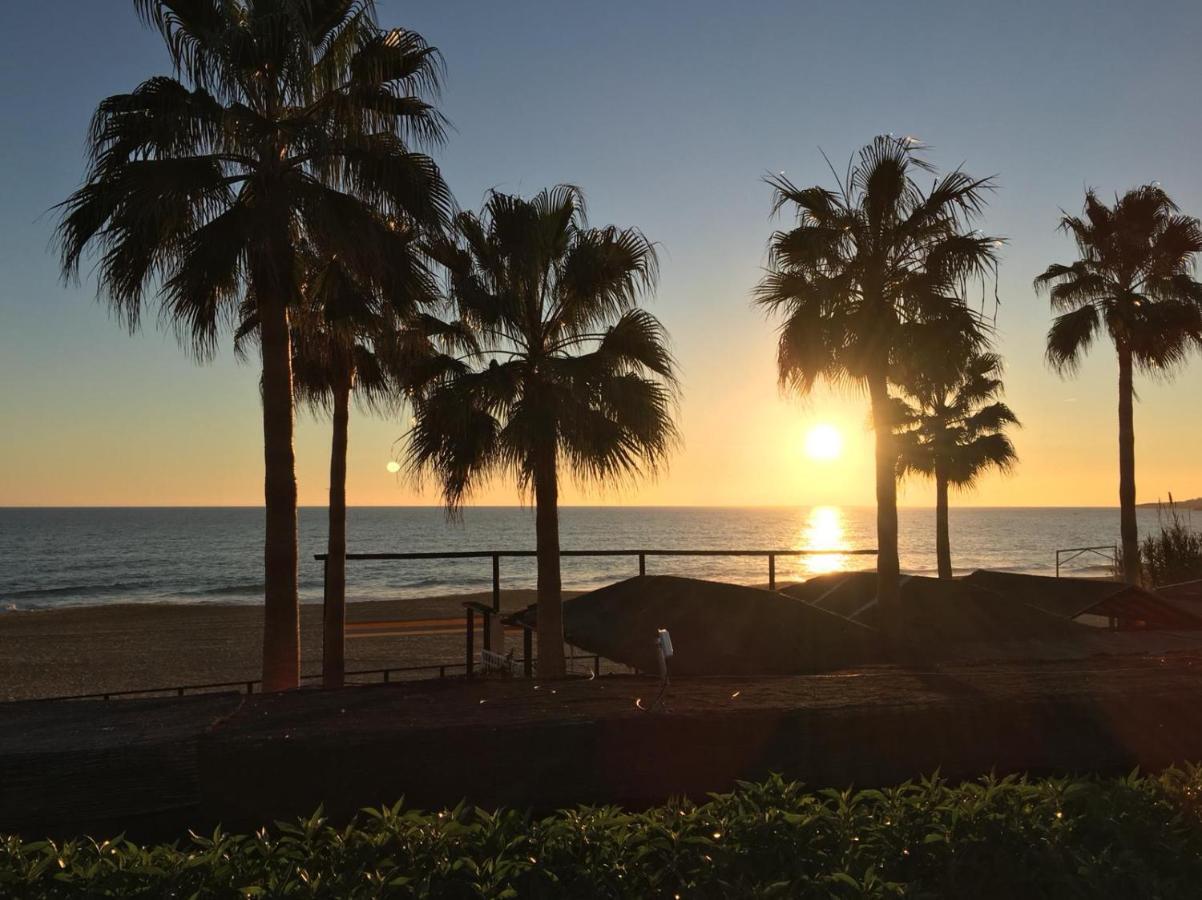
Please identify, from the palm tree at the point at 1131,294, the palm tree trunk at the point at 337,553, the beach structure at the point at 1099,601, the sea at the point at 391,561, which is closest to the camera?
the beach structure at the point at 1099,601

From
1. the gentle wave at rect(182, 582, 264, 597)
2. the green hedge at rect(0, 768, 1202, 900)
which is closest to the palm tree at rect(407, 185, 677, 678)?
the green hedge at rect(0, 768, 1202, 900)

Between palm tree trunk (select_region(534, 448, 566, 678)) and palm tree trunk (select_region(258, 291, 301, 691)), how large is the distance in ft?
11.4

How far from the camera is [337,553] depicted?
17.7m

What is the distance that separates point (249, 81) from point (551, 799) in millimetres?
10881

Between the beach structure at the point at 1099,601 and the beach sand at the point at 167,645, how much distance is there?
19.9 meters

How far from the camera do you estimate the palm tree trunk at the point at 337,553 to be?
16.9 metres

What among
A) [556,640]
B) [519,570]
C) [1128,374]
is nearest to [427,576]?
[519,570]

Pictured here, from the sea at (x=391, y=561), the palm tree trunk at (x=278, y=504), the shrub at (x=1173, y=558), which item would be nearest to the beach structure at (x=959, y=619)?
the palm tree trunk at (x=278, y=504)

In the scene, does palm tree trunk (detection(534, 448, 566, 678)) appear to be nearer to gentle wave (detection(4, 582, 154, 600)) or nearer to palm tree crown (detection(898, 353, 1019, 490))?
palm tree crown (detection(898, 353, 1019, 490))

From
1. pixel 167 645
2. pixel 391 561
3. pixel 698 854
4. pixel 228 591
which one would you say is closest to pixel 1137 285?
pixel 698 854

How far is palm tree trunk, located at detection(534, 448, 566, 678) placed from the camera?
14.2 m

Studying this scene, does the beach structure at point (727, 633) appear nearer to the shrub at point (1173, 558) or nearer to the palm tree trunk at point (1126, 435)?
the palm tree trunk at point (1126, 435)

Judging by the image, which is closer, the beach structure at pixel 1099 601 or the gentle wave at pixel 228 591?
the beach structure at pixel 1099 601

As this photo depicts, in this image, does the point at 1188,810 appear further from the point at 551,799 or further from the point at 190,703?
the point at 190,703
